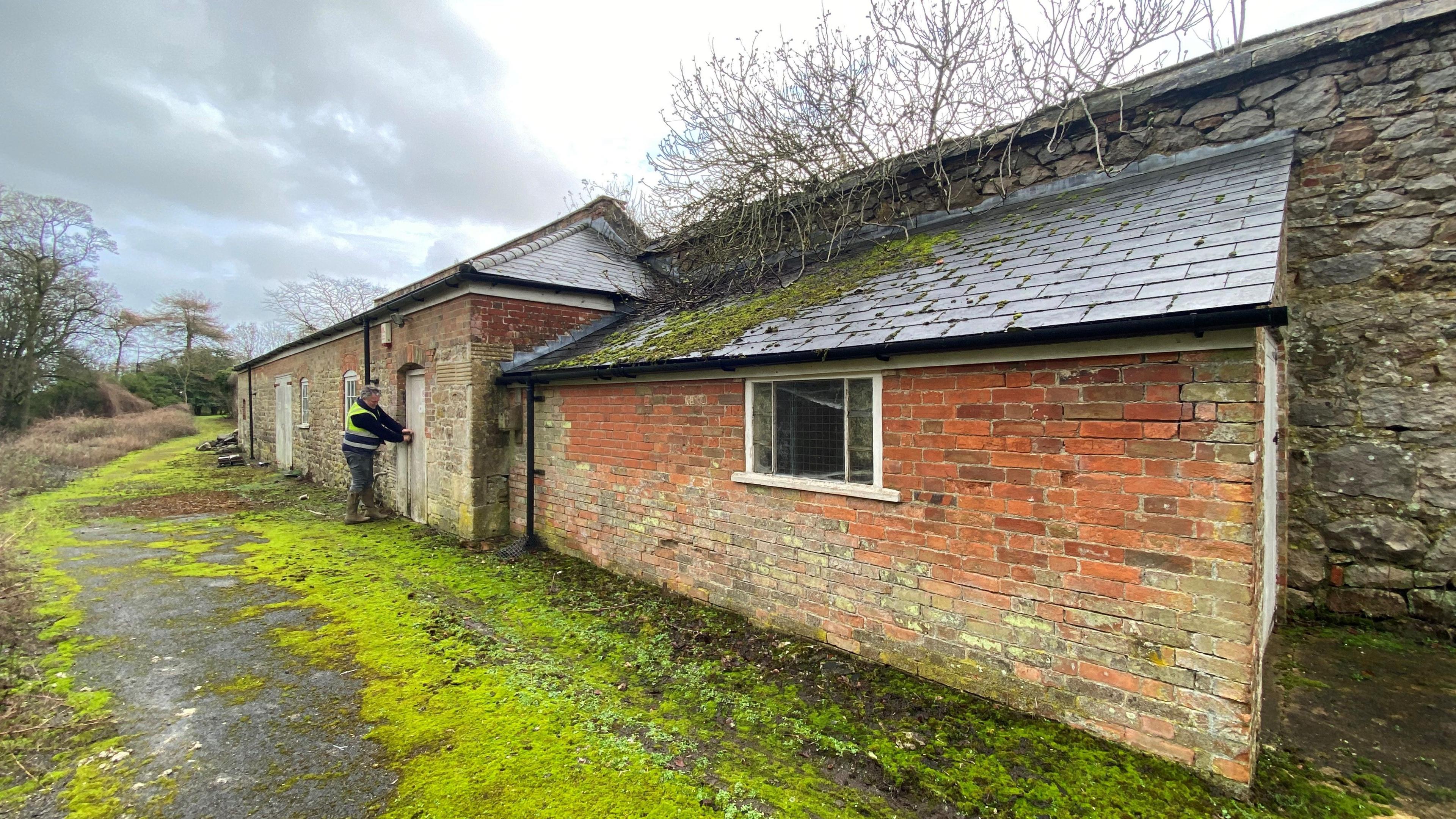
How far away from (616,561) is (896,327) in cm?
434

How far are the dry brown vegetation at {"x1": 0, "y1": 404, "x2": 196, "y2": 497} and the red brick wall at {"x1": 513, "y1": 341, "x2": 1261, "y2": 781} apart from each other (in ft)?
52.8

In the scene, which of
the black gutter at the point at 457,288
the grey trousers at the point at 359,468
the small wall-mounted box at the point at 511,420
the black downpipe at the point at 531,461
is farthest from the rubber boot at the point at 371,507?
the black downpipe at the point at 531,461

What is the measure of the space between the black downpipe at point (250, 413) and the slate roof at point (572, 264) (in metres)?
18.7

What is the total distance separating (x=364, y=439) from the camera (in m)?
9.76

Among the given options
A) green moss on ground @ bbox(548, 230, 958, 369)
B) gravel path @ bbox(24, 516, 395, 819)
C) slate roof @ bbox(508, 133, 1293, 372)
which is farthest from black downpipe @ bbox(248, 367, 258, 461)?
slate roof @ bbox(508, 133, 1293, 372)

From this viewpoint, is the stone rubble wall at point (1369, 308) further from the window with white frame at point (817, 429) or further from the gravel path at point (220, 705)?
the gravel path at point (220, 705)

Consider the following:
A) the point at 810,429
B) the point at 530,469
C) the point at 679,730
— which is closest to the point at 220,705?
the point at 679,730

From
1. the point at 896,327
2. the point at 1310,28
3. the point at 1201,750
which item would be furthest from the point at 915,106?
the point at 1201,750

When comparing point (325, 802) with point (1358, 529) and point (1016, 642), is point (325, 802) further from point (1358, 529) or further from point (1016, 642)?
point (1358, 529)

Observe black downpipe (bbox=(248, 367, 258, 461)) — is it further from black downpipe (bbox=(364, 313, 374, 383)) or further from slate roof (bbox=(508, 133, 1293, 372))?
slate roof (bbox=(508, 133, 1293, 372))

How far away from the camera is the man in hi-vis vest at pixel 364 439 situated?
9.46m

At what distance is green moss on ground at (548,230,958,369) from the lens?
18.9 feet

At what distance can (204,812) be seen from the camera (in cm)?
279

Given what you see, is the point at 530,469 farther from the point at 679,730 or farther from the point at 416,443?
the point at 679,730
